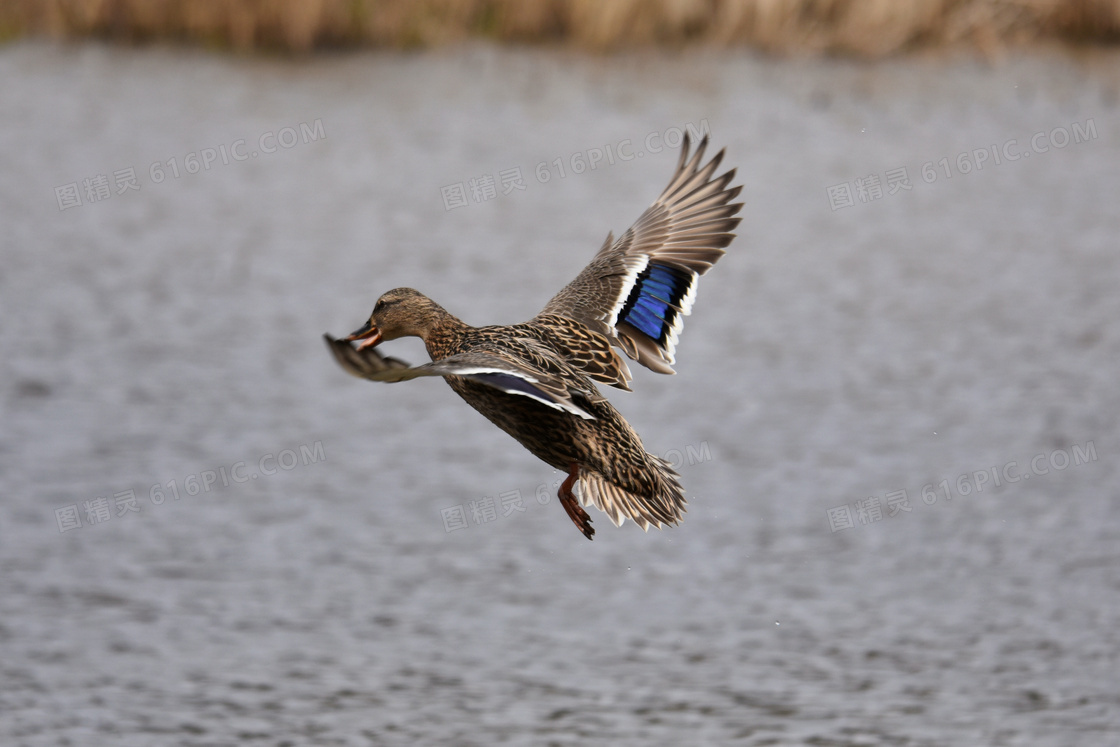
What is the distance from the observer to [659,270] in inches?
201

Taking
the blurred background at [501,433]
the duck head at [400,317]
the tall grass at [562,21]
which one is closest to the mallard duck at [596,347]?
the duck head at [400,317]

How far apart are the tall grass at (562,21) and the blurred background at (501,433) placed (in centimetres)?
6

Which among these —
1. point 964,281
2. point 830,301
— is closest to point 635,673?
point 830,301

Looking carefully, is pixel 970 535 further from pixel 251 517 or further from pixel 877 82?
pixel 877 82

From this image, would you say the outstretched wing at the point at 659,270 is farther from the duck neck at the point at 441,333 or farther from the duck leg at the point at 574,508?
the duck leg at the point at 574,508

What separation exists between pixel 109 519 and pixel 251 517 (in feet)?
2.88

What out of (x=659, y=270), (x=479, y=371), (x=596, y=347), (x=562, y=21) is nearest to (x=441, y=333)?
(x=596, y=347)

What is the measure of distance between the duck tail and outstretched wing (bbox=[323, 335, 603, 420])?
46 centimetres

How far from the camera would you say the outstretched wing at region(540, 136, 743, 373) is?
4805 mm

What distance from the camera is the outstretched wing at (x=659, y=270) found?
480 cm

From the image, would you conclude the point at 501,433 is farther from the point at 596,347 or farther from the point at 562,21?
the point at 562,21

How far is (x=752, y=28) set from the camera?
718 inches

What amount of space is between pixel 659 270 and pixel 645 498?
893mm

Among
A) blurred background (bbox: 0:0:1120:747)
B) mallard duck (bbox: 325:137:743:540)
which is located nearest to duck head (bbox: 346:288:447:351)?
mallard duck (bbox: 325:137:743:540)
